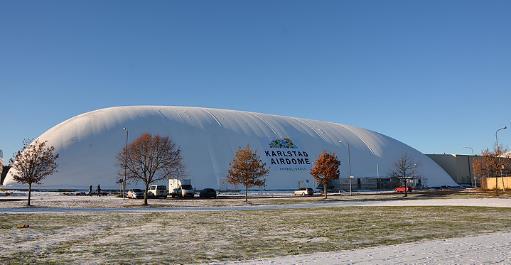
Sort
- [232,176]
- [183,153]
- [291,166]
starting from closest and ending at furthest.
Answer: [232,176] < [183,153] < [291,166]

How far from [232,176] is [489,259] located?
48.0 meters

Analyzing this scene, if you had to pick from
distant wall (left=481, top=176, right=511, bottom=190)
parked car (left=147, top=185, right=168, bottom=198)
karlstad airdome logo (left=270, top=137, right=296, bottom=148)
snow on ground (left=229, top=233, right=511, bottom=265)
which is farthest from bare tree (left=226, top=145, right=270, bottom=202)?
snow on ground (left=229, top=233, right=511, bottom=265)

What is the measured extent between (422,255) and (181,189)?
57160 mm

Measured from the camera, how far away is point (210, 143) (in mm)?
91750

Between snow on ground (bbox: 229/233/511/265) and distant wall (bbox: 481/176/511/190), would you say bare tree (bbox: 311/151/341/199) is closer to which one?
distant wall (bbox: 481/176/511/190)

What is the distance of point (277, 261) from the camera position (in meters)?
10.5

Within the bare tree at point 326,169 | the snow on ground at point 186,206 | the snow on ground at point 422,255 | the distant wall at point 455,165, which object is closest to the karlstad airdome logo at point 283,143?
the bare tree at point 326,169

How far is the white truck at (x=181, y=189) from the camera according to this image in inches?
2559

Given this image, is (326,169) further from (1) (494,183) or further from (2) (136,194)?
(1) (494,183)

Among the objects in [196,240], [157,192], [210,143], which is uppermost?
[210,143]

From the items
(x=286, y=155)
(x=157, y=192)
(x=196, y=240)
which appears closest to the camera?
(x=196, y=240)

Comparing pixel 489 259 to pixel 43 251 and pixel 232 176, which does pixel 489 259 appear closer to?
pixel 43 251

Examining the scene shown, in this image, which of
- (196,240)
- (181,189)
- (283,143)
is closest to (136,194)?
(181,189)

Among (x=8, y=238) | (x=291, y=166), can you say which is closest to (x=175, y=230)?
(x=8, y=238)
